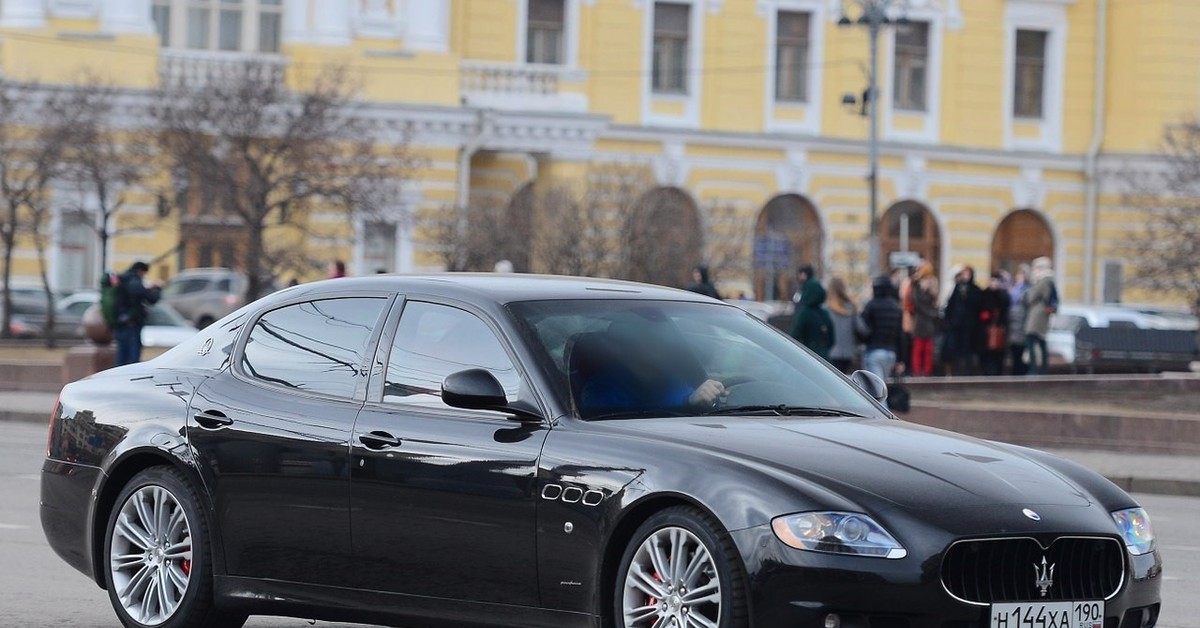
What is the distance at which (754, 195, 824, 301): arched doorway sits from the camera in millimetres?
51469

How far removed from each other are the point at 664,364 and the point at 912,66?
50.2m

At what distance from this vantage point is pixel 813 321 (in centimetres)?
2259

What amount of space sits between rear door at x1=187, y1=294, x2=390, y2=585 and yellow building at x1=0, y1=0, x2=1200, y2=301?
38.6 m

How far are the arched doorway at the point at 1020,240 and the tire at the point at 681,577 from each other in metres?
51.6

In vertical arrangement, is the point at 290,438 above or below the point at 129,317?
Result: above

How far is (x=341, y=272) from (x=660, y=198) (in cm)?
1499

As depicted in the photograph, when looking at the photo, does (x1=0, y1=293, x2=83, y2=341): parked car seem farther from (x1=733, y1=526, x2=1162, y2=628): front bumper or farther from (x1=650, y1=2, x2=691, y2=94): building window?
(x1=733, y1=526, x2=1162, y2=628): front bumper

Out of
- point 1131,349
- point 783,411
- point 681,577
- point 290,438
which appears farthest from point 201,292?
point 681,577

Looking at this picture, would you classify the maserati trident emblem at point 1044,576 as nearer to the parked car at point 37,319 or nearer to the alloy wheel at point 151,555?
the alloy wheel at point 151,555

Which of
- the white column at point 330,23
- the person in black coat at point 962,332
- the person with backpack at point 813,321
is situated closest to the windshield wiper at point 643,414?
the person with backpack at point 813,321

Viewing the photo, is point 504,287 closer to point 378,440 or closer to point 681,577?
point 378,440

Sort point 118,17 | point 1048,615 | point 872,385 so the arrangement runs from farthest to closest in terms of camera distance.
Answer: point 118,17 → point 872,385 → point 1048,615

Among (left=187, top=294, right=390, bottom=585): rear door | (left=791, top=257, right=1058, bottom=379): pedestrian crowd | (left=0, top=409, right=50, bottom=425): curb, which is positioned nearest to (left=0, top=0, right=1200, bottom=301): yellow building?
(left=791, top=257, right=1058, bottom=379): pedestrian crowd

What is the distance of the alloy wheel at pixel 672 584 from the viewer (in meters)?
6.80
